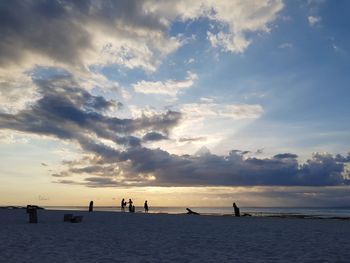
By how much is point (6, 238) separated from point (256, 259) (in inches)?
460

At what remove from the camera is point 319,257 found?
15227 mm

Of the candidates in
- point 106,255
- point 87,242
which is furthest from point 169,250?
point 87,242

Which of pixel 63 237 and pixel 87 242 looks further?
pixel 63 237

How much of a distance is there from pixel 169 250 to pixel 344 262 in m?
6.59

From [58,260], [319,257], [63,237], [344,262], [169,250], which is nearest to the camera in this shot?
[58,260]

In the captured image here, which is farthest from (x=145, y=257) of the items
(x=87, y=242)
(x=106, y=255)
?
(x=87, y=242)

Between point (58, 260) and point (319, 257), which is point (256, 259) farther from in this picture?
point (58, 260)

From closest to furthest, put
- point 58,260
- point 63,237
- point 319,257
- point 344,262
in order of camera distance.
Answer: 1. point 58,260
2. point 344,262
3. point 319,257
4. point 63,237

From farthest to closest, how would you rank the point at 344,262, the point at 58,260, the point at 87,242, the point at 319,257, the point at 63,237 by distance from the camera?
1. the point at 63,237
2. the point at 87,242
3. the point at 319,257
4. the point at 344,262
5. the point at 58,260

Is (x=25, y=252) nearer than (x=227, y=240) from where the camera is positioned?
Yes

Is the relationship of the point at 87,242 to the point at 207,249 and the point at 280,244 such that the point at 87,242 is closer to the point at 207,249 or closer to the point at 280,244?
the point at 207,249

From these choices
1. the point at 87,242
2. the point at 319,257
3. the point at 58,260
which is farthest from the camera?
the point at 87,242

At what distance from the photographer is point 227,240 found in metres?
20.8

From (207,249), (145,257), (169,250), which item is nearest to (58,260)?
(145,257)
